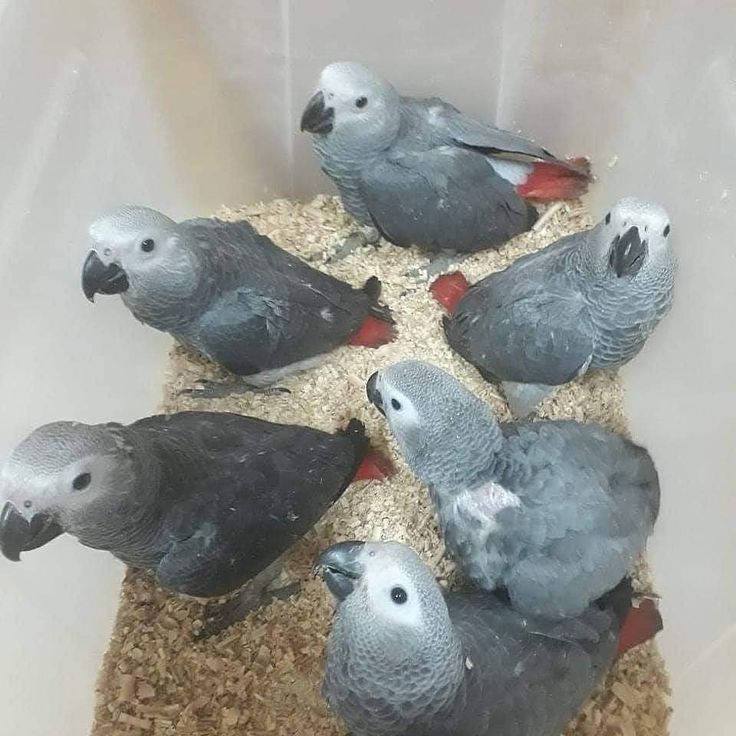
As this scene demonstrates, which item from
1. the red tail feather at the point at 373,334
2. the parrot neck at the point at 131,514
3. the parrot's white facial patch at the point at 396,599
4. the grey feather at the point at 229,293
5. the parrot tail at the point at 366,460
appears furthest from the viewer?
the red tail feather at the point at 373,334

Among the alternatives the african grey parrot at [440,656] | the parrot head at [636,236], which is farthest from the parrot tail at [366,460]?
the parrot head at [636,236]

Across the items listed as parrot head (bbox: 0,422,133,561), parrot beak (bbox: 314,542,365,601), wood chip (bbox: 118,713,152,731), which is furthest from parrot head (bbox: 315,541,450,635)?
wood chip (bbox: 118,713,152,731)

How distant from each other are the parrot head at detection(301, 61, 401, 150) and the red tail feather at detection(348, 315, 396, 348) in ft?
1.20

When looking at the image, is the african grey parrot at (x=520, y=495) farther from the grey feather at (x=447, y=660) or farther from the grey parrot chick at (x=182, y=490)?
the grey parrot chick at (x=182, y=490)

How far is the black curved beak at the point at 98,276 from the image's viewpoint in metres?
1.24

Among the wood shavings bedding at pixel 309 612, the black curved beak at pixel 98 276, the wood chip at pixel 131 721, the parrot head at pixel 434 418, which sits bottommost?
the wood chip at pixel 131 721

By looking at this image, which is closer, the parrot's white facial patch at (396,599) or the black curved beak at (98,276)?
the parrot's white facial patch at (396,599)

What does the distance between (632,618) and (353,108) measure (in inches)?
43.2

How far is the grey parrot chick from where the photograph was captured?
3.30 feet

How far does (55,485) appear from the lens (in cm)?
100

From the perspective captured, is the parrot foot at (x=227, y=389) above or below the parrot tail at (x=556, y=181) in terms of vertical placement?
below

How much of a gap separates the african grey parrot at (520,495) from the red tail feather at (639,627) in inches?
5.3

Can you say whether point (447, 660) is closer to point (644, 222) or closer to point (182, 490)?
point (182, 490)

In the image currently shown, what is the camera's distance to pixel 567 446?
4.14ft
